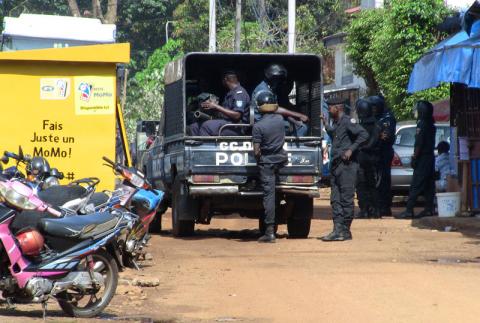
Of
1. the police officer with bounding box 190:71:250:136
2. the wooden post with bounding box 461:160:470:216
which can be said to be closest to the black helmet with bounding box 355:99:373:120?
the wooden post with bounding box 461:160:470:216

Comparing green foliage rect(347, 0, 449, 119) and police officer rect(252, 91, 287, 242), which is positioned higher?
green foliage rect(347, 0, 449, 119)

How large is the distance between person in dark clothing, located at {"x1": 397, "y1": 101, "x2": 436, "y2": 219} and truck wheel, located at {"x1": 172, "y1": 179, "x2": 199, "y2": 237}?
464 centimetres

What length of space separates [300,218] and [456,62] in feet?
10.5

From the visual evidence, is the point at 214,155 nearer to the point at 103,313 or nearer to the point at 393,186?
the point at 103,313

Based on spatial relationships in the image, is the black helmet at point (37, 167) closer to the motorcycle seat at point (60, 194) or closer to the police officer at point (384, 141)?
the motorcycle seat at point (60, 194)

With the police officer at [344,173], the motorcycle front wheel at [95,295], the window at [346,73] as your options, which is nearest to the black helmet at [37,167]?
the motorcycle front wheel at [95,295]

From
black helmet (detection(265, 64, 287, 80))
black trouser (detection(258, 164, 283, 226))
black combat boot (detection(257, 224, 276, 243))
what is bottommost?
black combat boot (detection(257, 224, 276, 243))

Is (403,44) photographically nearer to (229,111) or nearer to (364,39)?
(364,39)

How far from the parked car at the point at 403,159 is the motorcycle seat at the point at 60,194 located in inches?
513

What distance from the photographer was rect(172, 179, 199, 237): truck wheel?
16.3m

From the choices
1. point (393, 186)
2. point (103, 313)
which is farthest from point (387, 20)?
point (103, 313)

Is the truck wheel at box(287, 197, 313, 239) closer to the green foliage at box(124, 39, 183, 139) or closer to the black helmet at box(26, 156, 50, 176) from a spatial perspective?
the black helmet at box(26, 156, 50, 176)

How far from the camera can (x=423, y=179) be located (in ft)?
64.4

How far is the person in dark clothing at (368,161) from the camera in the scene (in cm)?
1948
